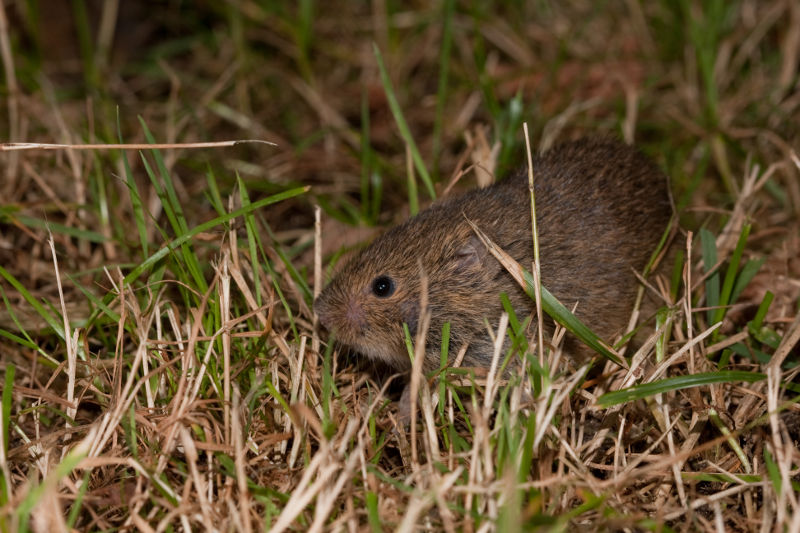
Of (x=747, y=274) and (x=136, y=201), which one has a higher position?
(x=136, y=201)

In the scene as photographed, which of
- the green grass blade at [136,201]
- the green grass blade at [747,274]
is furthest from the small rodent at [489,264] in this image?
A: the green grass blade at [136,201]

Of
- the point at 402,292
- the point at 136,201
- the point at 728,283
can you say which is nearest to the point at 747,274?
the point at 728,283

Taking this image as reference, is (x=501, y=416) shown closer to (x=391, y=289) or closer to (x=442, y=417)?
(x=442, y=417)

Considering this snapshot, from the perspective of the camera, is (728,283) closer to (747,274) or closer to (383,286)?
(747,274)

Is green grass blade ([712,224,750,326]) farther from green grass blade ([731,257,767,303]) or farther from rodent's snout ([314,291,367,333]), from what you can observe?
rodent's snout ([314,291,367,333])

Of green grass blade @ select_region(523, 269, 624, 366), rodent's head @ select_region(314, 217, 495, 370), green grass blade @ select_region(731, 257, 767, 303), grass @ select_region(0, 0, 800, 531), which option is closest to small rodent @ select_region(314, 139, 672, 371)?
rodent's head @ select_region(314, 217, 495, 370)

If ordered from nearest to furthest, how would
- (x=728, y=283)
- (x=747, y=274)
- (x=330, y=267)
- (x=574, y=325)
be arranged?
(x=574, y=325), (x=728, y=283), (x=747, y=274), (x=330, y=267)

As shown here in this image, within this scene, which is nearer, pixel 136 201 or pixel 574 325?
pixel 574 325

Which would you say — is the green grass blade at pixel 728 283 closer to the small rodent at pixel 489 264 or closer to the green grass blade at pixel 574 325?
the small rodent at pixel 489 264
